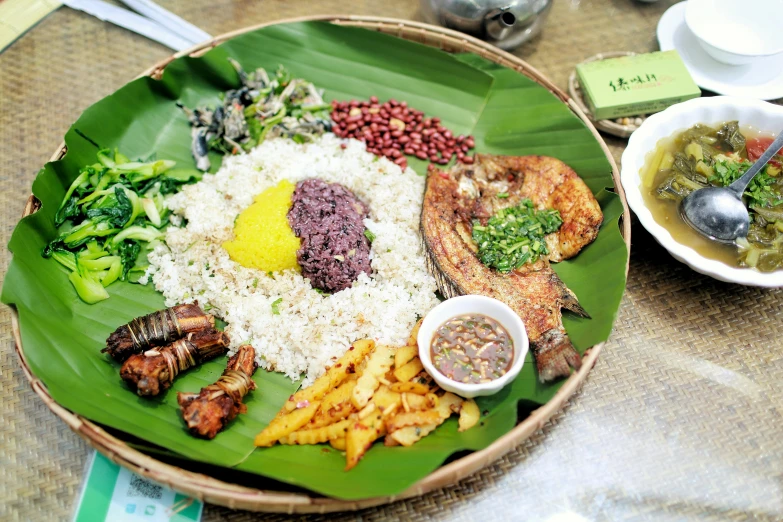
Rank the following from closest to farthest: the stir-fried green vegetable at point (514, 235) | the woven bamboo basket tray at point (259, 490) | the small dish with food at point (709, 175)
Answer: the woven bamboo basket tray at point (259, 490)
the small dish with food at point (709, 175)
the stir-fried green vegetable at point (514, 235)

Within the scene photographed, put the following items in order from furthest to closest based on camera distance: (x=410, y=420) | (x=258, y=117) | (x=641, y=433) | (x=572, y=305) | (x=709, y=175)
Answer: (x=258, y=117) < (x=709, y=175) < (x=572, y=305) < (x=641, y=433) < (x=410, y=420)

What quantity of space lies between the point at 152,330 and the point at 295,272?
3.39ft

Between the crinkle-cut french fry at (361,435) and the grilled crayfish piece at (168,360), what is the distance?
1.11 m

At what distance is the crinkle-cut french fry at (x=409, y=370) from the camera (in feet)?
11.1

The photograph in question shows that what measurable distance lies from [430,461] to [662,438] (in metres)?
1.52

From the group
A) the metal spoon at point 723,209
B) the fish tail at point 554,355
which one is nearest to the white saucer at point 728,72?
the metal spoon at point 723,209

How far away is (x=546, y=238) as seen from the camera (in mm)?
4043

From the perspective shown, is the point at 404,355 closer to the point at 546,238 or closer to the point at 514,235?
the point at 514,235

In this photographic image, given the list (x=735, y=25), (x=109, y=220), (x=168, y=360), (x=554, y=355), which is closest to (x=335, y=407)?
(x=168, y=360)

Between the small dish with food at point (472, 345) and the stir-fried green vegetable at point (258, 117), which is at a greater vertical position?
the stir-fried green vegetable at point (258, 117)

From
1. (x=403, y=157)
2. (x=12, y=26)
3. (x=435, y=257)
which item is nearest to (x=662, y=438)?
(x=435, y=257)

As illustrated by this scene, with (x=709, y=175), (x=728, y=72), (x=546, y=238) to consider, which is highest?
(x=728, y=72)

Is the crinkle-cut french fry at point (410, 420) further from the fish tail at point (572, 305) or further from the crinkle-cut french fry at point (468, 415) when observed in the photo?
the fish tail at point (572, 305)

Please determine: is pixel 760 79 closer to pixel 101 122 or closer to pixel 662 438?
pixel 662 438
